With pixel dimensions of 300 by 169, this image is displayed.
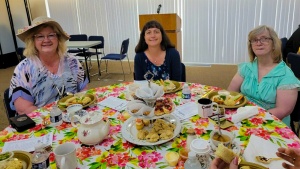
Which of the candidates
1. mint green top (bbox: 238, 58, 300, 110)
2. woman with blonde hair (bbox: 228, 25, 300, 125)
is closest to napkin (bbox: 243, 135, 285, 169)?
woman with blonde hair (bbox: 228, 25, 300, 125)

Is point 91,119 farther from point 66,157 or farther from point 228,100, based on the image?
point 228,100

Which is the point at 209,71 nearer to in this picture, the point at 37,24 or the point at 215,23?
the point at 215,23

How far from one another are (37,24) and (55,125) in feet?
2.78

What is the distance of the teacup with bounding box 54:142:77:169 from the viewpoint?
37.1 inches

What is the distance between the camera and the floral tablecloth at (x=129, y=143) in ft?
3.35

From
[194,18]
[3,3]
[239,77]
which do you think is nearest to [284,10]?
[194,18]

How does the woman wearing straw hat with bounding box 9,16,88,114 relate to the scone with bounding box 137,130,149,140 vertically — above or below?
above

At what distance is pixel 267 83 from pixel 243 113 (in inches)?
20.6

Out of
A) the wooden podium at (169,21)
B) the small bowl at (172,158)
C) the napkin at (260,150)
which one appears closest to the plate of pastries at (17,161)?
the small bowl at (172,158)

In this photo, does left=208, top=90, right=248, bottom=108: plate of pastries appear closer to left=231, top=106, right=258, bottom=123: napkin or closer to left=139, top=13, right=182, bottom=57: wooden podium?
left=231, top=106, right=258, bottom=123: napkin

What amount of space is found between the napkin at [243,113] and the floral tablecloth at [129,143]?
0.03 meters

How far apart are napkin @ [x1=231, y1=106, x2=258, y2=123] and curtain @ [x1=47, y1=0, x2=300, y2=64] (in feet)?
14.1

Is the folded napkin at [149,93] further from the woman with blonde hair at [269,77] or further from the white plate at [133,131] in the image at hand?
the woman with blonde hair at [269,77]

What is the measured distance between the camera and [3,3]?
6.40 meters
